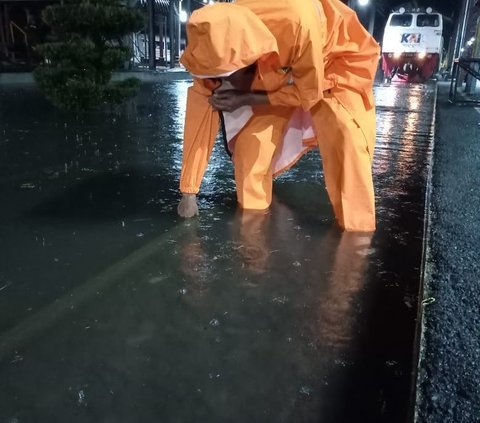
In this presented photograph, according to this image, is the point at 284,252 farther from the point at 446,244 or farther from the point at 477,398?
the point at 477,398

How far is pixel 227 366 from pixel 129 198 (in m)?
1.32

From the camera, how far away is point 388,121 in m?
4.66

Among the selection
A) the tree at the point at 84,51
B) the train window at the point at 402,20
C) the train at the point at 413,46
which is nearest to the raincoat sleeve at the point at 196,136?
the tree at the point at 84,51

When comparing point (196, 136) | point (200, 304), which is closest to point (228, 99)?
point (196, 136)

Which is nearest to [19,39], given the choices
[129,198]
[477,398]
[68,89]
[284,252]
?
[68,89]

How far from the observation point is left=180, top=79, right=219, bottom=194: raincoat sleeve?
1.90 m

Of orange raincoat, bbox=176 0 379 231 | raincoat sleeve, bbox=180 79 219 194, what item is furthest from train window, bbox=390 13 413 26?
raincoat sleeve, bbox=180 79 219 194

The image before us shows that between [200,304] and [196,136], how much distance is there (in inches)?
33.3

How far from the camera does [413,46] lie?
1224cm

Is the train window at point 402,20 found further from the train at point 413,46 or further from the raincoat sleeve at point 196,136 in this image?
the raincoat sleeve at point 196,136

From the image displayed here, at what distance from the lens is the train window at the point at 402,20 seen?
1253cm

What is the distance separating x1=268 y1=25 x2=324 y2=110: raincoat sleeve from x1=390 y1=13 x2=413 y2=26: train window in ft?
40.2

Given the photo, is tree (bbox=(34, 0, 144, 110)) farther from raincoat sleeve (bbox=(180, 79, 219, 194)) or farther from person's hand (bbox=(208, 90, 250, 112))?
person's hand (bbox=(208, 90, 250, 112))

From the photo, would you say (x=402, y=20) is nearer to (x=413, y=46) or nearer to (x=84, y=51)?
(x=413, y=46)
